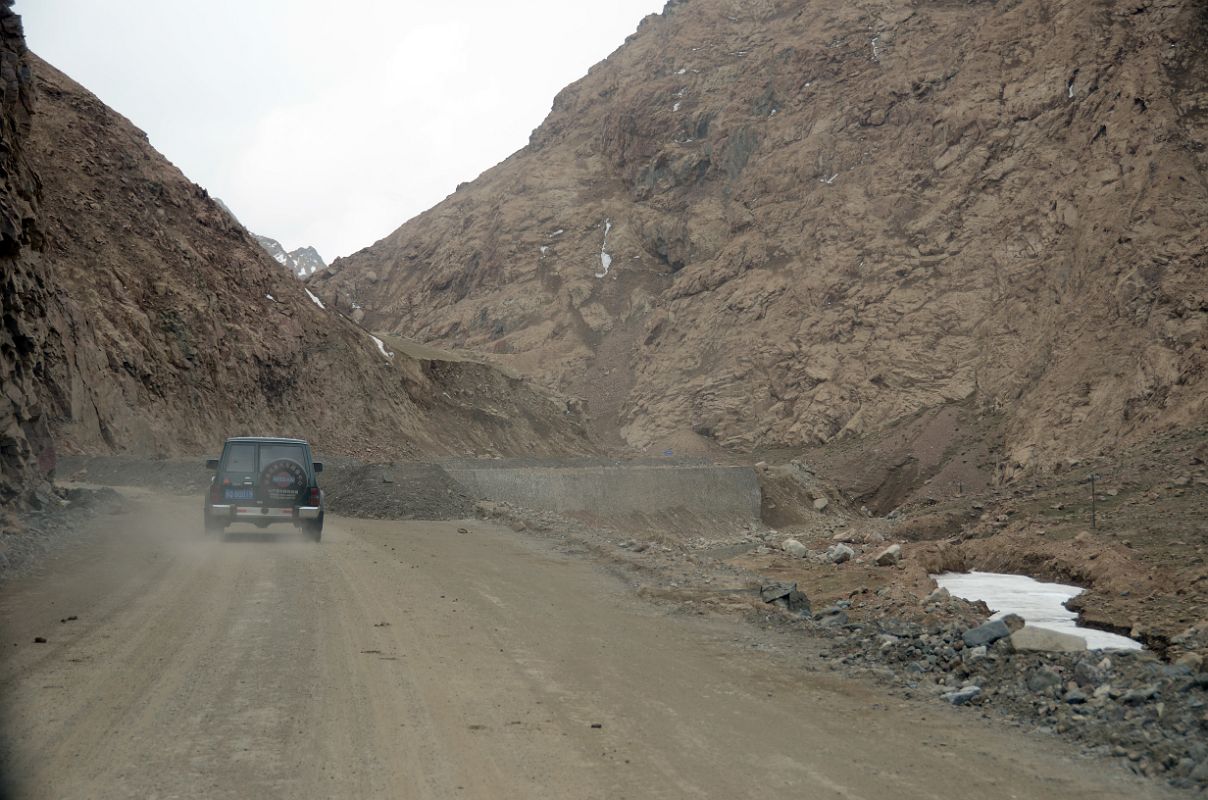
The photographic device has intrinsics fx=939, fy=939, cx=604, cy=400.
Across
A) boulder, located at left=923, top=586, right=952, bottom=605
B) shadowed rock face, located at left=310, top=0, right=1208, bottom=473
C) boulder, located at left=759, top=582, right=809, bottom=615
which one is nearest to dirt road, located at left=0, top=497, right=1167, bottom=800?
boulder, located at left=759, top=582, right=809, bottom=615

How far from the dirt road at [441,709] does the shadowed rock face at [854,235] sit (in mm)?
34216

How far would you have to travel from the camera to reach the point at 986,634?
9664 mm

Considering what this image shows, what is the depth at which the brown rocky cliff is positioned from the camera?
1842 centimetres

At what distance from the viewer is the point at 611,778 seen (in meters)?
5.92

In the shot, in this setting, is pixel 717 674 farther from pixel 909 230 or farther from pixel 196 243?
pixel 909 230

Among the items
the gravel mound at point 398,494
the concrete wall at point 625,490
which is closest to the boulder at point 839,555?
the gravel mound at point 398,494

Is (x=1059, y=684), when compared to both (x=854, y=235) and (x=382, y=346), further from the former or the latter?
(x=854, y=235)

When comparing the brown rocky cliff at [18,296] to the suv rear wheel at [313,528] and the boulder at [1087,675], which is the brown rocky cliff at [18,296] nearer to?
the suv rear wheel at [313,528]

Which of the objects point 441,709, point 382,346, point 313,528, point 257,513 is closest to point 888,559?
point 313,528

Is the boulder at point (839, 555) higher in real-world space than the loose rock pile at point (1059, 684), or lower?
higher

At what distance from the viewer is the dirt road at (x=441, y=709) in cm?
579

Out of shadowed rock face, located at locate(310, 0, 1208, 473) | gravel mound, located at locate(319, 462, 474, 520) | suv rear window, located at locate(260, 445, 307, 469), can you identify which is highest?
shadowed rock face, located at locate(310, 0, 1208, 473)

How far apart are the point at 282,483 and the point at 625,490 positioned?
19976 millimetres

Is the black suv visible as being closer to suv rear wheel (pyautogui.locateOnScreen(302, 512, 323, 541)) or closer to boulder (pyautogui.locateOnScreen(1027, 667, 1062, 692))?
suv rear wheel (pyautogui.locateOnScreen(302, 512, 323, 541))
